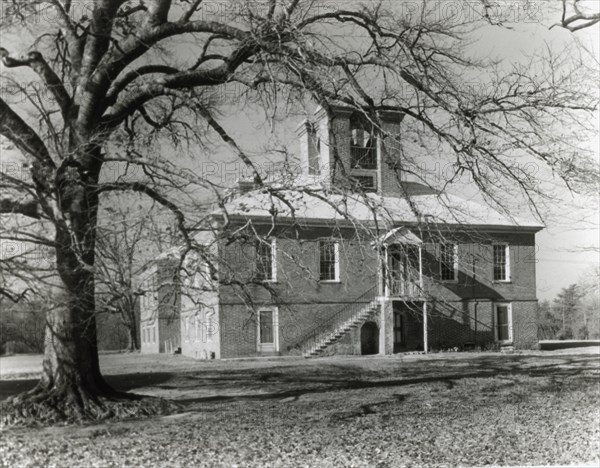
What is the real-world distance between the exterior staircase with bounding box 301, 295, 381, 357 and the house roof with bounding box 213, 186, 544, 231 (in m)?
4.63

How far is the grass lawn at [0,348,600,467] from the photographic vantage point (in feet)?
28.4

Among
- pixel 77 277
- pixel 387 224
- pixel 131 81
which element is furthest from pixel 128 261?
pixel 131 81

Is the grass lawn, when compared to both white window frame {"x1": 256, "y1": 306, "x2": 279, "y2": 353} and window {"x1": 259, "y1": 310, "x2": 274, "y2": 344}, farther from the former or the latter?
window {"x1": 259, "y1": 310, "x2": 274, "y2": 344}

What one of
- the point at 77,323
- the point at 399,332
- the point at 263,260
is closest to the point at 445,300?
the point at 399,332

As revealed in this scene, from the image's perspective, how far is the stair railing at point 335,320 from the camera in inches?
1029

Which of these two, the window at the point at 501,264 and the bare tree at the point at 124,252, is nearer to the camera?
the bare tree at the point at 124,252

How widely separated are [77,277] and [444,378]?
10.8 meters

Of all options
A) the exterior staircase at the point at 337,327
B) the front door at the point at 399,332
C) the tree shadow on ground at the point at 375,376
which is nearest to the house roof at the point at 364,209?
the tree shadow on ground at the point at 375,376

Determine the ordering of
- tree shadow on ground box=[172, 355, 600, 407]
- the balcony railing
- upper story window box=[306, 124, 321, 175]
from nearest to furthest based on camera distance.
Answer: the balcony railing < upper story window box=[306, 124, 321, 175] < tree shadow on ground box=[172, 355, 600, 407]

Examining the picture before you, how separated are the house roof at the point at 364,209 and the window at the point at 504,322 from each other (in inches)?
161

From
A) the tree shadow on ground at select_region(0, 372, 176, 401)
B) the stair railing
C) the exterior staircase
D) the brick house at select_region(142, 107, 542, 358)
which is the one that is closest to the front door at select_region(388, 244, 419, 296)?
the brick house at select_region(142, 107, 542, 358)

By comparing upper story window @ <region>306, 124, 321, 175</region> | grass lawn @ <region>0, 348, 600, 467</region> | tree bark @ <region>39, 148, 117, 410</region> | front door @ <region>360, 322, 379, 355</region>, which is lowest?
front door @ <region>360, 322, 379, 355</region>

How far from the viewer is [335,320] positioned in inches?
1062

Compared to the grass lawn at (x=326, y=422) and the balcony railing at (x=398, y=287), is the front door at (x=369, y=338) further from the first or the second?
the balcony railing at (x=398, y=287)
